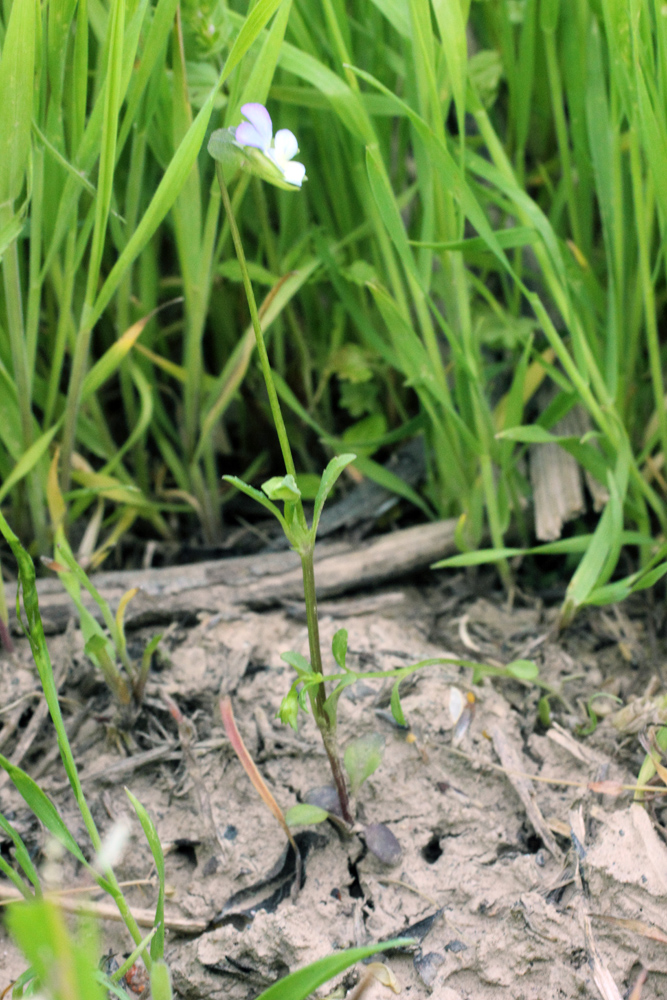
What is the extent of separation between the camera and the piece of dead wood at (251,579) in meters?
1.31

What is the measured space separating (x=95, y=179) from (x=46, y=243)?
0.13 m

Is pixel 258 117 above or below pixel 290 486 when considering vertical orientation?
above

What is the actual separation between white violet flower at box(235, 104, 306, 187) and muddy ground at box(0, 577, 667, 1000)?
0.74m

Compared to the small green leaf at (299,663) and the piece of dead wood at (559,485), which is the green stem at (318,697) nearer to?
the small green leaf at (299,663)

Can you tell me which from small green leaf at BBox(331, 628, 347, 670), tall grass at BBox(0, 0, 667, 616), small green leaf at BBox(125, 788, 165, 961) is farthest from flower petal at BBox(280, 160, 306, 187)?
small green leaf at BBox(125, 788, 165, 961)

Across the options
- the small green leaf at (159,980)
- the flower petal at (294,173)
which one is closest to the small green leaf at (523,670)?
the small green leaf at (159,980)

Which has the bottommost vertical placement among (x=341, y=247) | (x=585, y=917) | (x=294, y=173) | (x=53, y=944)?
(x=585, y=917)

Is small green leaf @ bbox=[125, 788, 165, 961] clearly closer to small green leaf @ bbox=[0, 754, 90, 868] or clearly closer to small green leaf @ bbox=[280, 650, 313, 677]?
small green leaf @ bbox=[0, 754, 90, 868]

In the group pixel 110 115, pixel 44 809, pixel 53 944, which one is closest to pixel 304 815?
pixel 44 809

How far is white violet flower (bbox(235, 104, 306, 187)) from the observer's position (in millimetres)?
757

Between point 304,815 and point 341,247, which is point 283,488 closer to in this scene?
point 304,815

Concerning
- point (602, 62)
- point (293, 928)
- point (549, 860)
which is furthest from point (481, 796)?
point (602, 62)

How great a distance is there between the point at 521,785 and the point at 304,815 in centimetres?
32

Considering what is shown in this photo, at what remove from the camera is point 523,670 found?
3.73ft
